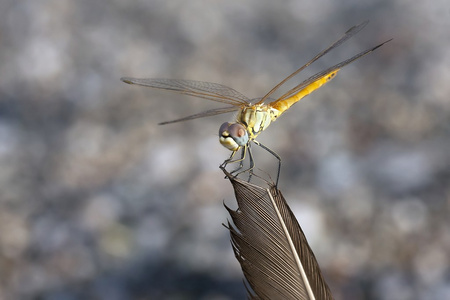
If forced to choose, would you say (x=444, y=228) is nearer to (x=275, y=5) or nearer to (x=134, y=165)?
(x=134, y=165)

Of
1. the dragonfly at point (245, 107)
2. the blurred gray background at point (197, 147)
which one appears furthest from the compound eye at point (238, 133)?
the blurred gray background at point (197, 147)

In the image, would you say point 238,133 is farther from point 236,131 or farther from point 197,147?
point 197,147

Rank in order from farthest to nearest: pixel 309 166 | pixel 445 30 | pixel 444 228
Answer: pixel 445 30, pixel 309 166, pixel 444 228

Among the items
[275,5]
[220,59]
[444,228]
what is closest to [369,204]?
[444,228]

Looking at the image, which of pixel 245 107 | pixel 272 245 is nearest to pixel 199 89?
pixel 245 107

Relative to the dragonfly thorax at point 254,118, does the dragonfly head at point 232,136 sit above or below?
below

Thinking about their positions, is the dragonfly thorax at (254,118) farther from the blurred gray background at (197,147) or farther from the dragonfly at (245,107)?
the blurred gray background at (197,147)

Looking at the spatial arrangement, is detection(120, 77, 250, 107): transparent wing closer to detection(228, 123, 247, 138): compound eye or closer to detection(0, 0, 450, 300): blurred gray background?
detection(228, 123, 247, 138): compound eye

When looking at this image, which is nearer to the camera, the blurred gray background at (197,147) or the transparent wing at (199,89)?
the transparent wing at (199,89)
